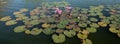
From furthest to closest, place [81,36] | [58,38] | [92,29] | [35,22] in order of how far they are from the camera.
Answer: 1. [35,22]
2. [92,29]
3. [81,36]
4. [58,38]

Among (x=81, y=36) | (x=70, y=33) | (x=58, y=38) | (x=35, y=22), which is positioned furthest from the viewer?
(x=35, y=22)

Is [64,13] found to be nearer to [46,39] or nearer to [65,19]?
[65,19]

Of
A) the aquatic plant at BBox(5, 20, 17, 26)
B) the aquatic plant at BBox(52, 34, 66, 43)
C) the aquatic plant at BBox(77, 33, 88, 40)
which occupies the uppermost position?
the aquatic plant at BBox(5, 20, 17, 26)

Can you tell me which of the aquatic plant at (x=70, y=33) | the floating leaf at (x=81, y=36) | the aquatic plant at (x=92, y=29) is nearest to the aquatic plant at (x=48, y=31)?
the aquatic plant at (x=70, y=33)

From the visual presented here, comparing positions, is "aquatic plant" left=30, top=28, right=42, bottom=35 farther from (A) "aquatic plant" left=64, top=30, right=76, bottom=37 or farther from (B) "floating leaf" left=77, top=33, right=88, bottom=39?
(B) "floating leaf" left=77, top=33, right=88, bottom=39

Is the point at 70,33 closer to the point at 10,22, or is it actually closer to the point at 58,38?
the point at 58,38

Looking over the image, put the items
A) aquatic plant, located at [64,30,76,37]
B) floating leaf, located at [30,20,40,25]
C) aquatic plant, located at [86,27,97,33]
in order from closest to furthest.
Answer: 1. aquatic plant, located at [64,30,76,37]
2. aquatic plant, located at [86,27,97,33]
3. floating leaf, located at [30,20,40,25]

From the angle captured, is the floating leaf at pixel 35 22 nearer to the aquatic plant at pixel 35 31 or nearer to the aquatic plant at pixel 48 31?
the aquatic plant at pixel 35 31

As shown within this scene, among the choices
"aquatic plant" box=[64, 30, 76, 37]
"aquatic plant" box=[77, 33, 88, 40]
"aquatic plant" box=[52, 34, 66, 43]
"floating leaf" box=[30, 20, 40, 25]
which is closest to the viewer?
"aquatic plant" box=[52, 34, 66, 43]

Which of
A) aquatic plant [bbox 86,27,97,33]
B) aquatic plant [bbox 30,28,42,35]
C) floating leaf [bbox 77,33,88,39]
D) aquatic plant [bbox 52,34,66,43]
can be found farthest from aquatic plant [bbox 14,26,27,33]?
aquatic plant [bbox 86,27,97,33]

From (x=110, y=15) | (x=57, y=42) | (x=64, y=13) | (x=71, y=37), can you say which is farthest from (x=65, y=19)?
(x=110, y=15)

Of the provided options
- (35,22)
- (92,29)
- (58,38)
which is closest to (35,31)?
(35,22)
